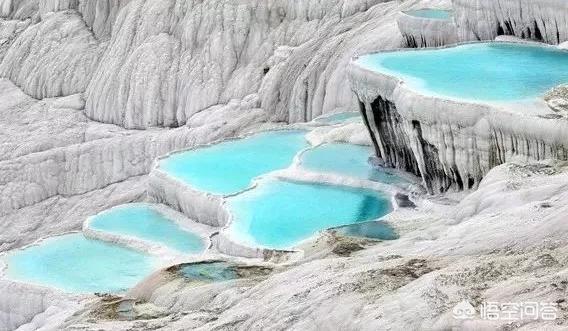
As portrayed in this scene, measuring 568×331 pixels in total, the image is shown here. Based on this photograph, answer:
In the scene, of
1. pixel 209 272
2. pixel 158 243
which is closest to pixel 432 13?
pixel 158 243

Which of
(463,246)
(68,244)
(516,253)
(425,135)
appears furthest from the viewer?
(68,244)

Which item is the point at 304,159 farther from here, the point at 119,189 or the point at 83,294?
the point at 119,189

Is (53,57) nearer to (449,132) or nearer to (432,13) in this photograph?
(432,13)

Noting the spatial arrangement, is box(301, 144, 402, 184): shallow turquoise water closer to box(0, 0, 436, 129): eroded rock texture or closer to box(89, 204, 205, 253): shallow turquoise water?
box(89, 204, 205, 253): shallow turquoise water

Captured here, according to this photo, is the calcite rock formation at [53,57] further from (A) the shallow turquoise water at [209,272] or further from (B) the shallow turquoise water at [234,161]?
(A) the shallow turquoise water at [209,272]

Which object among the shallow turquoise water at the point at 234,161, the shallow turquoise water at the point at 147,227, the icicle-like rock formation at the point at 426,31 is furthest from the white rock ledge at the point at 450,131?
the icicle-like rock formation at the point at 426,31

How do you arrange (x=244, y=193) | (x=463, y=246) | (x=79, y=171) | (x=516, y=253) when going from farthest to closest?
(x=79, y=171) → (x=244, y=193) → (x=463, y=246) → (x=516, y=253)

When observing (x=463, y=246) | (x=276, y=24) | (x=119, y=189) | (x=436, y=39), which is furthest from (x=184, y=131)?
(x=463, y=246)
